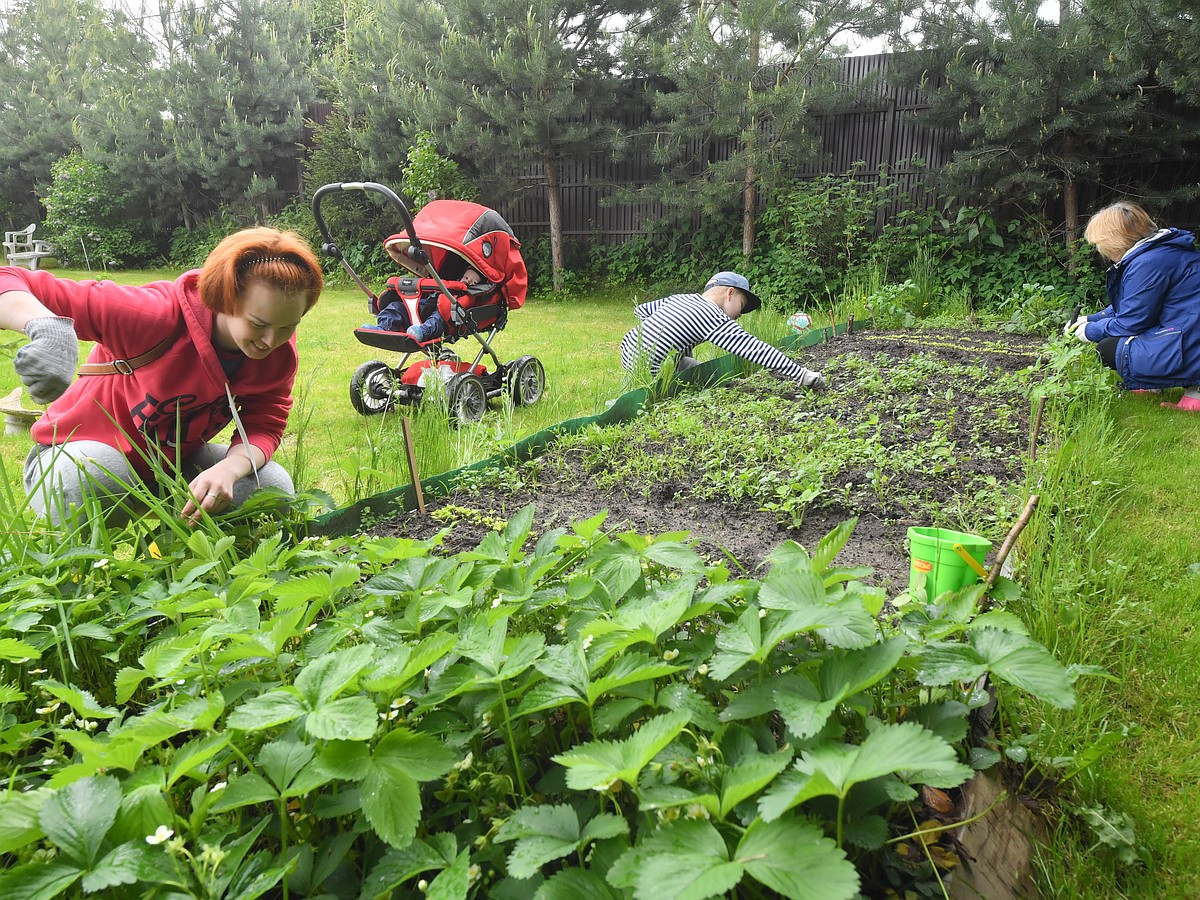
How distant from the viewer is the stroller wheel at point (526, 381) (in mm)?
4297

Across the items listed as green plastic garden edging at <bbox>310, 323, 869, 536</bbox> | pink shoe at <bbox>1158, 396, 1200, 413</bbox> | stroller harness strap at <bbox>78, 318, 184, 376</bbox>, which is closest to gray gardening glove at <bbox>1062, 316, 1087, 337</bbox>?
pink shoe at <bbox>1158, 396, 1200, 413</bbox>

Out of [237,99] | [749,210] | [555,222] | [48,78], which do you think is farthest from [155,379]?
[48,78]

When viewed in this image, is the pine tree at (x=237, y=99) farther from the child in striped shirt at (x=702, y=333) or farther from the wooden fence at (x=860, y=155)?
the child in striped shirt at (x=702, y=333)

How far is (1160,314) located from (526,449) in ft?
11.7

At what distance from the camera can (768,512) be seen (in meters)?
2.54

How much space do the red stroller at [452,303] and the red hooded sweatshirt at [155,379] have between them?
143 cm

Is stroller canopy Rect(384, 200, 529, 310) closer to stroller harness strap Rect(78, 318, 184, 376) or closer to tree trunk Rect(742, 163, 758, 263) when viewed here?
stroller harness strap Rect(78, 318, 184, 376)

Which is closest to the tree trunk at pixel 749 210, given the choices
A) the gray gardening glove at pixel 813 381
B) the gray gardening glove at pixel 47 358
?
the gray gardening glove at pixel 813 381

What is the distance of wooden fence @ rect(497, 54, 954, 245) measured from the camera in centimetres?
873

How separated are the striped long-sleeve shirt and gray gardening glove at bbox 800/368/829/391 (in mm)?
199

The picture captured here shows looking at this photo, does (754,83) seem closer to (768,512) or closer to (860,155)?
(860,155)

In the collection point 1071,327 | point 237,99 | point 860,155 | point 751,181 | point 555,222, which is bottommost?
point 1071,327

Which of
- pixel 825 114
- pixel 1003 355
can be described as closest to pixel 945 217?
pixel 825 114

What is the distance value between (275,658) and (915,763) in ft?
2.39
